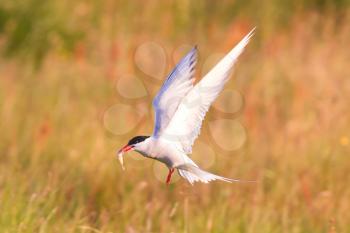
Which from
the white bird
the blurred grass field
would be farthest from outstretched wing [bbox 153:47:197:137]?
the blurred grass field

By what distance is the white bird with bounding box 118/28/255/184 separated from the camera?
2.75m

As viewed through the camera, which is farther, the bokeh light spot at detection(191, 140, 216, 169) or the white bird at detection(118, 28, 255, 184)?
the bokeh light spot at detection(191, 140, 216, 169)

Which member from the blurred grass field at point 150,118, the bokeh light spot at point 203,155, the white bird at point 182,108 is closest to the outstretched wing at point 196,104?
the white bird at point 182,108

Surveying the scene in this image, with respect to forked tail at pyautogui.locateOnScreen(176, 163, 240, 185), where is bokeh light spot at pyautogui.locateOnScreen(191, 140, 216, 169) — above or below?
above

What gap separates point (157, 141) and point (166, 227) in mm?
1017

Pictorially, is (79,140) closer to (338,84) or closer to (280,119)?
(280,119)

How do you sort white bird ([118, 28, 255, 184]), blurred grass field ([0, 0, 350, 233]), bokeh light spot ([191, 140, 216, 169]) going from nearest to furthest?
white bird ([118, 28, 255, 184]), blurred grass field ([0, 0, 350, 233]), bokeh light spot ([191, 140, 216, 169])

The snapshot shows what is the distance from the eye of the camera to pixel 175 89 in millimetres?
2811

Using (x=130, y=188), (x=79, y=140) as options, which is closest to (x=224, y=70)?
(x=130, y=188)

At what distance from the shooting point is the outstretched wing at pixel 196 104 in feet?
9.19

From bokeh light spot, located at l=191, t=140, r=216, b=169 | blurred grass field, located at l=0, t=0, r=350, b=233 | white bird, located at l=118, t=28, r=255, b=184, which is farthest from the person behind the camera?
bokeh light spot, located at l=191, t=140, r=216, b=169

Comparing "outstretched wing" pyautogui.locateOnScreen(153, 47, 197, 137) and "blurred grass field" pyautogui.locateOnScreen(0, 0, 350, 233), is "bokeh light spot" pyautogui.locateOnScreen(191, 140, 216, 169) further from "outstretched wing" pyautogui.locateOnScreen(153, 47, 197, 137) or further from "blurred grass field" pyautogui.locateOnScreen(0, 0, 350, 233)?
"outstretched wing" pyautogui.locateOnScreen(153, 47, 197, 137)

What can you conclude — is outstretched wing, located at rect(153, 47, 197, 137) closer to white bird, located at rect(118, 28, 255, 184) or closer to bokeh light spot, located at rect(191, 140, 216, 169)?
white bird, located at rect(118, 28, 255, 184)

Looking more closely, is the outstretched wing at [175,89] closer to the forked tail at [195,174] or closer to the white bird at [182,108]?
the white bird at [182,108]
